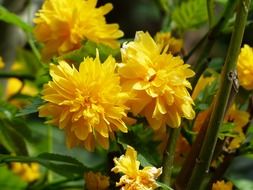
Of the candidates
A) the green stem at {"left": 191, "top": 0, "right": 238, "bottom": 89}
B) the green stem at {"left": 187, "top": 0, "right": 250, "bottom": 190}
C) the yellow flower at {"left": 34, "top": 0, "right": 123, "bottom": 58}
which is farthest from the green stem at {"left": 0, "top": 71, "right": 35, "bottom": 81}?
the green stem at {"left": 187, "top": 0, "right": 250, "bottom": 190}

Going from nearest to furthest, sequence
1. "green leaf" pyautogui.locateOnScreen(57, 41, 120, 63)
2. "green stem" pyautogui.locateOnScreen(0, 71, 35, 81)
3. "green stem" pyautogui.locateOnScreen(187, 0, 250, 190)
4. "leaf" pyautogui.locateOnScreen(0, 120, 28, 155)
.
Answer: "green stem" pyautogui.locateOnScreen(187, 0, 250, 190)
"green leaf" pyautogui.locateOnScreen(57, 41, 120, 63)
"leaf" pyautogui.locateOnScreen(0, 120, 28, 155)
"green stem" pyautogui.locateOnScreen(0, 71, 35, 81)

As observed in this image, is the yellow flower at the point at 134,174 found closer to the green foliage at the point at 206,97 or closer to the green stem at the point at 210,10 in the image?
the green foliage at the point at 206,97

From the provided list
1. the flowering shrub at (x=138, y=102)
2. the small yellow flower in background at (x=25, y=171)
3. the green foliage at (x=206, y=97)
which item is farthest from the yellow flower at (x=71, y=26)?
the small yellow flower in background at (x=25, y=171)

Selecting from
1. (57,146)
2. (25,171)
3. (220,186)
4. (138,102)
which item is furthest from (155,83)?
(57,146)

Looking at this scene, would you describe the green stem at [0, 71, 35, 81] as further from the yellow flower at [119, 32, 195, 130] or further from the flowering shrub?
the yellow flower at [119, 32, 195, 130]

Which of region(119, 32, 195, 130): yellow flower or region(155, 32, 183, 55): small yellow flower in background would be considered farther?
region(155, 32, 183, 55): small yellow flower in background

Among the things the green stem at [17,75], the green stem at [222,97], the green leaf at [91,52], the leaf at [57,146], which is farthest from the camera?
the leaf at [57,146]

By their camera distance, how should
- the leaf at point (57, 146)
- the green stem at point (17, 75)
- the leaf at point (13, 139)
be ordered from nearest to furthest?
the leaf at point (13, 139) < the green stem at point (17, 75) < the leaf at point (57, 146)
